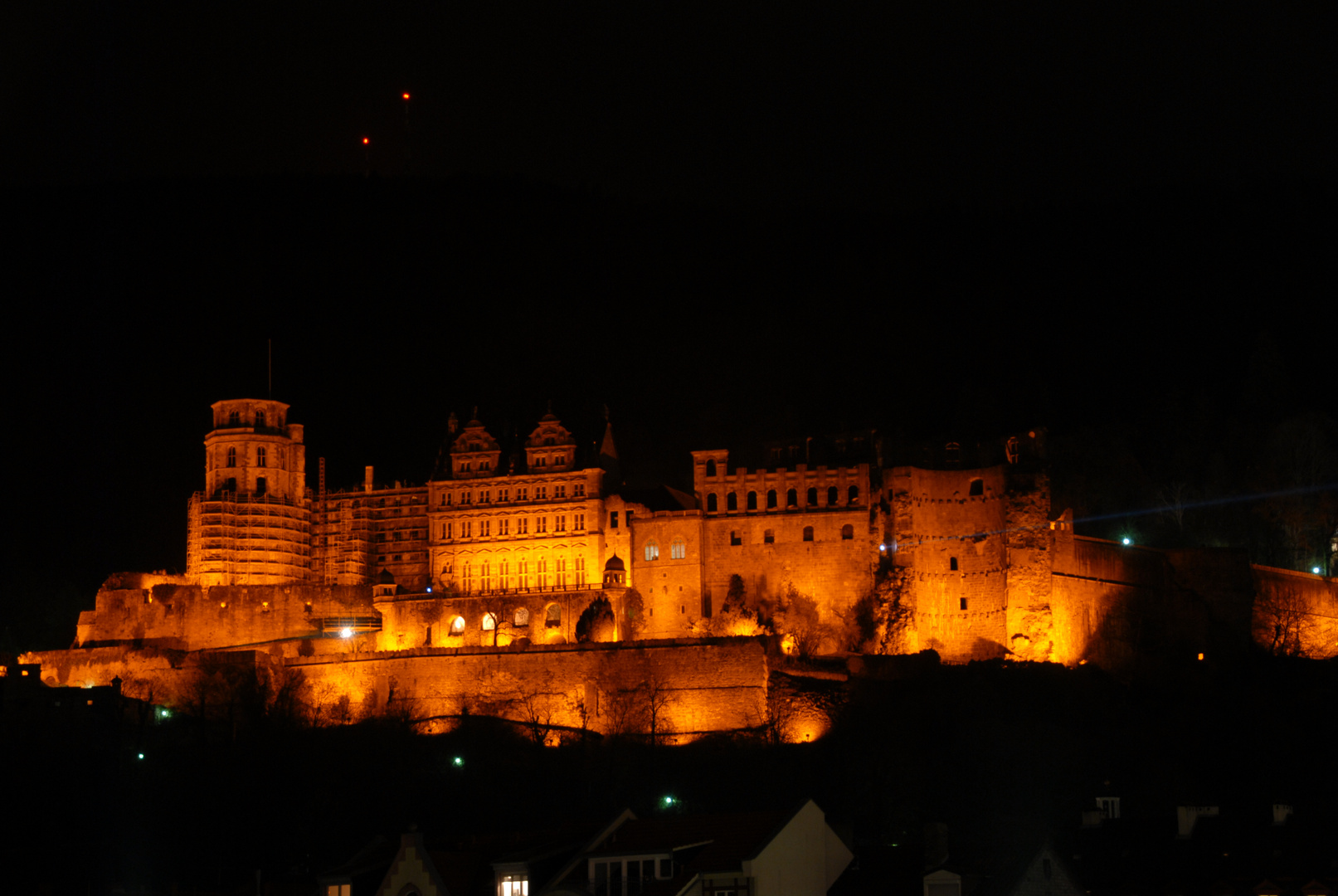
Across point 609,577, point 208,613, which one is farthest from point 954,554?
point 208,613

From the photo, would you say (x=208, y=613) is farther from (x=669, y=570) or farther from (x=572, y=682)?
(x=669, y=570)

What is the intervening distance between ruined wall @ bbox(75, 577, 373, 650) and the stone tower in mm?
3308

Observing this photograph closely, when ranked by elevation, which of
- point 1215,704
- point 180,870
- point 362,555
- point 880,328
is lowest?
point 180,870

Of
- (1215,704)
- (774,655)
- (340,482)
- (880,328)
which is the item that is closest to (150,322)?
(340,482)

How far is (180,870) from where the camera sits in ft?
215

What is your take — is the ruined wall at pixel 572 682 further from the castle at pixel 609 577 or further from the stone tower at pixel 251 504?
the stone tower at pixel 251 504

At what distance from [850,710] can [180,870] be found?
28.1m

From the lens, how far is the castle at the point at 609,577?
3292 inches

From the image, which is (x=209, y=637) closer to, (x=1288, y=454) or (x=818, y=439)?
(x=818, y=439)

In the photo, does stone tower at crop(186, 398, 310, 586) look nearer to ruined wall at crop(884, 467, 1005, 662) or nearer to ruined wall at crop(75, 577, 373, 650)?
ruined wall at crop(75, 577, 373, 650)

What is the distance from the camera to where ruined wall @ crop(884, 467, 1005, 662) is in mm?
86062

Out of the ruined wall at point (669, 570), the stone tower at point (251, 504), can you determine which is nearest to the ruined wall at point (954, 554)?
the ruined wall at point (669, 570)

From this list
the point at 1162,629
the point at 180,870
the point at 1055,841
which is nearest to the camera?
the point at 1055,841

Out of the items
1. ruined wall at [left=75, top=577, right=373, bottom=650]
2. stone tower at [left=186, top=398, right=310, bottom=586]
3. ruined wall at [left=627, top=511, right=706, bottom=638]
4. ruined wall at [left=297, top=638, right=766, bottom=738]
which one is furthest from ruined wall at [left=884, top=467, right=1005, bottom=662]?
stone tower at [left=186, top=398, right=310, bottom=586]
